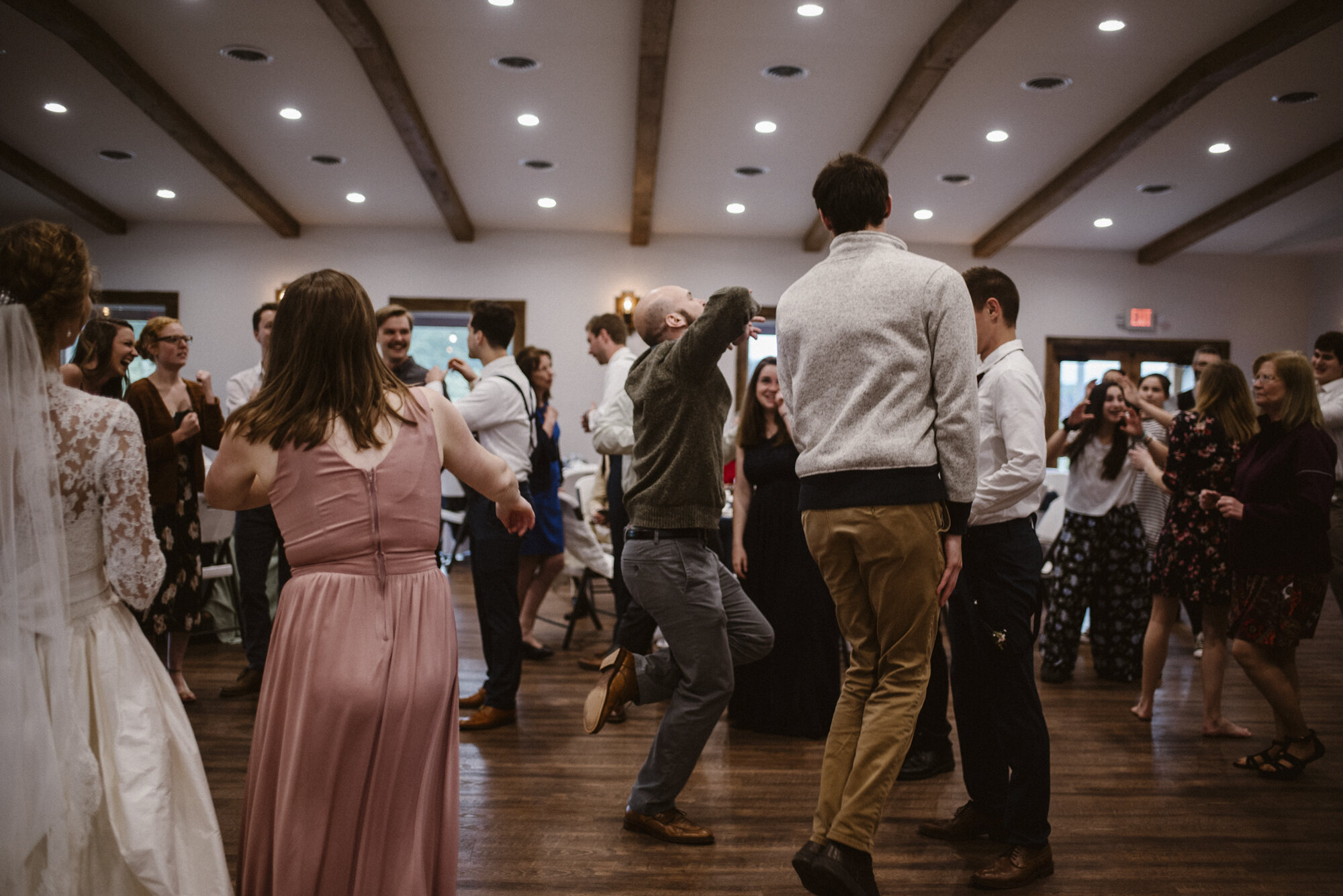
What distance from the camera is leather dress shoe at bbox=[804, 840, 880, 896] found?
6.36 ft

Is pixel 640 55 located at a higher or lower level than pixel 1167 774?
higher

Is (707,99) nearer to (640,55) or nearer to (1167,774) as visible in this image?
(640,55)

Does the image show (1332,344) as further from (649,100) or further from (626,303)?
(626,303)

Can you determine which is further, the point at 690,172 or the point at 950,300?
the point at 690,172

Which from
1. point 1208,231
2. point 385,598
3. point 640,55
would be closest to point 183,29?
point 640,55

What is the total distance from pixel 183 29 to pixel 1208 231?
980 cm

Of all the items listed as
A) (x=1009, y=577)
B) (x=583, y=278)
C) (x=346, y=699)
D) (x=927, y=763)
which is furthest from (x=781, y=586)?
(x=583, y=278)

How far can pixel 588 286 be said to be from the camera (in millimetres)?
10953

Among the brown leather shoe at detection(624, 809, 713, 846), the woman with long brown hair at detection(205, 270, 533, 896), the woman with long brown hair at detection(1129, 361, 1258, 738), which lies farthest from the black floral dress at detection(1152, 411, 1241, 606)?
the woman with long brown hair at detection(205, 270, 533, 896)

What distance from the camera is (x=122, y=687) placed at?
5.53ft

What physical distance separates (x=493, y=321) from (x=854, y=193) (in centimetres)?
200

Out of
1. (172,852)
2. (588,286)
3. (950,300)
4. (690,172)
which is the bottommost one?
(172,852)

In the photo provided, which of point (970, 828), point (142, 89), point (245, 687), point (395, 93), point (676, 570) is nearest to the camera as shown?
point (676, 570)

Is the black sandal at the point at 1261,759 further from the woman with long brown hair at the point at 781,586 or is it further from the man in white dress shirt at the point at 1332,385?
the woman with long brown hair at the point at 781,586
